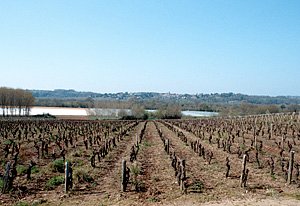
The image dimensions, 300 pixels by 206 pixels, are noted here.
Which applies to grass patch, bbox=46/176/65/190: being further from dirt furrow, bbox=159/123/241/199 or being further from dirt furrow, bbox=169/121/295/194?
dirt furrow, bbox=169/121/295/194

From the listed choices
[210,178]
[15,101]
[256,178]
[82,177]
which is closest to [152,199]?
[82,177]

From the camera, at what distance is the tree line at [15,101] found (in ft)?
296

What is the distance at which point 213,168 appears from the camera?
16781 millimetres

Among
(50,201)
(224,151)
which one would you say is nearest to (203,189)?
(50,201)

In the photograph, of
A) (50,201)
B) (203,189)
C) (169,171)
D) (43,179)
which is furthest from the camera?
(169,171)

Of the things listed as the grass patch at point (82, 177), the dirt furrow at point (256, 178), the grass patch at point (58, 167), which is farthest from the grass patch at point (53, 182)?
the dirt furrow at point (256, 178)

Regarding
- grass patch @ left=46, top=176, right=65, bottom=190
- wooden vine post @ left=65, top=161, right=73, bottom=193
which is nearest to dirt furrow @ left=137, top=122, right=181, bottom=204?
wooden vine post @ left=65, top=161, right=73, bottom=193

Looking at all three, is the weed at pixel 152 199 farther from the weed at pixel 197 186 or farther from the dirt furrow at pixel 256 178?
the dirt furrow at pixel 256 178

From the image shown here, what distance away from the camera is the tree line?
296 ft

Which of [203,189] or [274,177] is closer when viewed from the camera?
[203,189]

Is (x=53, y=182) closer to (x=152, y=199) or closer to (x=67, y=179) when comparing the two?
(x=67, y=179)

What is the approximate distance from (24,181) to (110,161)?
592cm

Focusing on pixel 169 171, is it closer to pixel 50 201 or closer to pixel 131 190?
pixel 131 190

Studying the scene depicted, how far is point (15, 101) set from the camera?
90938 millimetres
